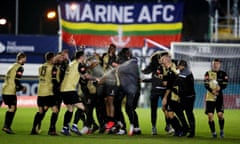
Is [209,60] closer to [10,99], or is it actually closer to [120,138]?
[10,99]

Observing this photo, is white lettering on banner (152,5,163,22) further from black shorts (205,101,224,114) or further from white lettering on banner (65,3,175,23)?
black shorts (205,101,224,114)

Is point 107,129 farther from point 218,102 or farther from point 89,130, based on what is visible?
point 218,102

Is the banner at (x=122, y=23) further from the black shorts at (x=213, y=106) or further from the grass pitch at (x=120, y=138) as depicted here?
the black shorts at (x=213, y=106)

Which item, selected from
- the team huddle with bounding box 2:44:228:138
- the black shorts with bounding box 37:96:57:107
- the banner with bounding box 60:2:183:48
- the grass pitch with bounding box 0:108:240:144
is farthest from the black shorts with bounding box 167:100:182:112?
the banner with bounding box 60:2:183:48

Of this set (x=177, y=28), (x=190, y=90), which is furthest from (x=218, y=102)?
(x=177, y=28)

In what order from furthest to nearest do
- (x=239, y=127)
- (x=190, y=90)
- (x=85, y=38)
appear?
(x=85, y=38) < (x=239, y=127) < (x=190, y=90)

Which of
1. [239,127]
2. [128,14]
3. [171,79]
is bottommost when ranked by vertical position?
[239,127]

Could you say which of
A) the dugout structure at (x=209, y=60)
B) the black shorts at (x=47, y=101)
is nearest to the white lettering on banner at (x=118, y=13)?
the dugout structure at (x=209, y=60)

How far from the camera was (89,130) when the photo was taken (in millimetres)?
22141

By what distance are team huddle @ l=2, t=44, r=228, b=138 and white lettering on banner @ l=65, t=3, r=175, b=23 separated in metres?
14.9

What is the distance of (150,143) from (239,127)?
7003 mm

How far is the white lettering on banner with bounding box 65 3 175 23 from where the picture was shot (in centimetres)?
3756

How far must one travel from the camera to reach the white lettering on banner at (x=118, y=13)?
37562 millimetres

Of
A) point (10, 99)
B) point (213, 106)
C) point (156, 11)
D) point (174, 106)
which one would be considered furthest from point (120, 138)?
point (156, 11)
